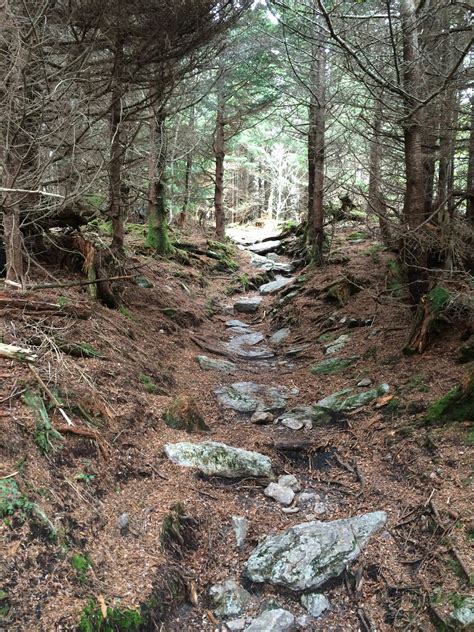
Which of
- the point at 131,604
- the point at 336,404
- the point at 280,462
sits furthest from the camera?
the point at 336,404

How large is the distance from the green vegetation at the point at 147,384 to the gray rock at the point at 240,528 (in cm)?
222

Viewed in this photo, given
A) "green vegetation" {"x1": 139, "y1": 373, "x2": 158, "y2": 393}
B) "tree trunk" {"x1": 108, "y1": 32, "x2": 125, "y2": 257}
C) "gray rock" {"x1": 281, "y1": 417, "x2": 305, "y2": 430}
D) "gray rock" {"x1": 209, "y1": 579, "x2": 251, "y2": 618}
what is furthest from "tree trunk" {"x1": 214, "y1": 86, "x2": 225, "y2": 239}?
"gray rock" {"x1": 209, "y1": 579, "x2": 251, "y2": 618}

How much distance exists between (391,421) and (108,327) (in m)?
4.10

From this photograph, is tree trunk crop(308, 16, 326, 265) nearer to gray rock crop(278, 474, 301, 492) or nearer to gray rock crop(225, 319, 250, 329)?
gray rock crop(225, 319, 250, 329)

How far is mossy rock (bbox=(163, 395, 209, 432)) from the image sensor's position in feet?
17.0

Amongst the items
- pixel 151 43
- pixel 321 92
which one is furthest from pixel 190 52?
pixel 321 92

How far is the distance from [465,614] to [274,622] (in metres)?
1.21

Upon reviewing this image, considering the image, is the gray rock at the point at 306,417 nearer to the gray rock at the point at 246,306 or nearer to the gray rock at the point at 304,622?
the gray rock at the point at 304,622

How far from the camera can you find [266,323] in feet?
38.5

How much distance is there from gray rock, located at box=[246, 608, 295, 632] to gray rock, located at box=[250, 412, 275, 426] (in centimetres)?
297

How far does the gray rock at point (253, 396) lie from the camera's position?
6.52m

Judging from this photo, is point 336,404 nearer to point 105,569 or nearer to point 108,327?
point 108,327

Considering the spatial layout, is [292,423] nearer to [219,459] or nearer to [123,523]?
[219,459]

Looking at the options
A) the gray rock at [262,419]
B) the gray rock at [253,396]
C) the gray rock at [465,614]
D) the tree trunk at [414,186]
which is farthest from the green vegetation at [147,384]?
the gray rock at [465,614]
